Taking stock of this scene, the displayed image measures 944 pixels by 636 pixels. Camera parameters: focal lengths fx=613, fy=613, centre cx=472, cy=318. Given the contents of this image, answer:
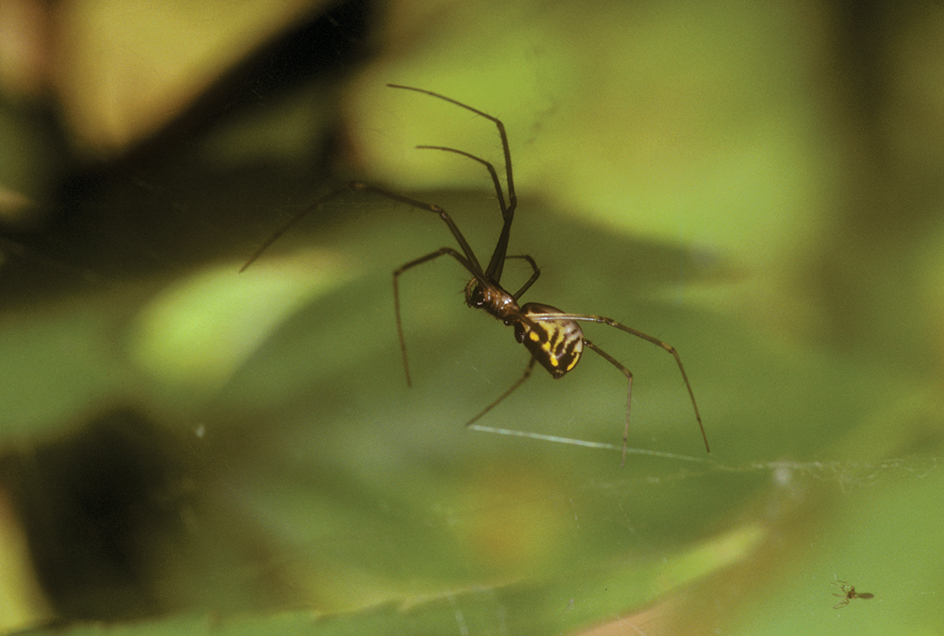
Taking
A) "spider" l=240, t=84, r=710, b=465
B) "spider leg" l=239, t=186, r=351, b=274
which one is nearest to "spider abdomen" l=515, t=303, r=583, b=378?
"spider" l=240, t=84, r=710, b=465

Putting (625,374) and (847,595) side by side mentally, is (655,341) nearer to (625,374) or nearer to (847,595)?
(625,374)

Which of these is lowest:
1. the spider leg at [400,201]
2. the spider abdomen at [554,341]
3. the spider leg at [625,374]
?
the spider leg at [625,374]

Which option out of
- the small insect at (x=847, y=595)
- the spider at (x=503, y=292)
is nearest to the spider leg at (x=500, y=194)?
the spider at (x=503, y=292)

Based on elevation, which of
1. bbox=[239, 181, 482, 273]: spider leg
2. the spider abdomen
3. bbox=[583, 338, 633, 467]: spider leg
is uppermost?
bbox=[239, 181, 482, 273]: spider leg

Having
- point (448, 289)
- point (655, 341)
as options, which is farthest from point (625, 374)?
point (448, 289)

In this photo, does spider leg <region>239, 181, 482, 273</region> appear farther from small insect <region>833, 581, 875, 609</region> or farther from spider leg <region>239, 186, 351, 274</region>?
small insect <region>833, 581, 875, 609</region>

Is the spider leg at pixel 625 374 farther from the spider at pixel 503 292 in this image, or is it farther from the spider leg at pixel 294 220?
the spider leg at pixel 294 220

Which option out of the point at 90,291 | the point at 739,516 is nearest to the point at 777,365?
the point at 739,516

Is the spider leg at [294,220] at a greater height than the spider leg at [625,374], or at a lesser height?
greater
